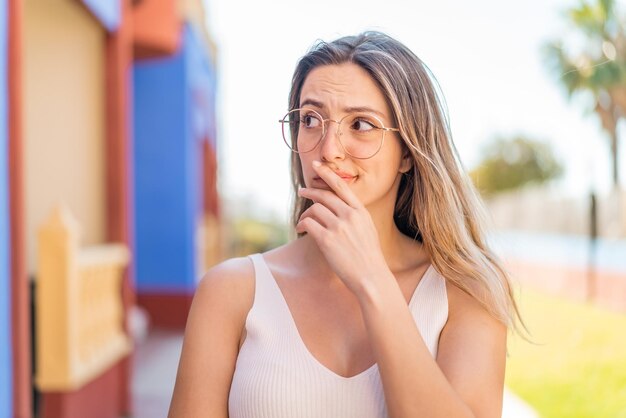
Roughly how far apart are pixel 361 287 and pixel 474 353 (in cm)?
30

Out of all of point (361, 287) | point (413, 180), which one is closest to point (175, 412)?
point (361, 287)

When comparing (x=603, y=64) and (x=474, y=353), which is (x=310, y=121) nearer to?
(x=474, y=353)

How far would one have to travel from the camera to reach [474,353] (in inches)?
69.9

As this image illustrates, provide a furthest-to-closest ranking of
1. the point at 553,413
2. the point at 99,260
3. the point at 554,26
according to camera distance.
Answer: the point at 554,26 < the point at 553,413 < the point at 99,260

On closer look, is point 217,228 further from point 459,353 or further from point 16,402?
point 459,353

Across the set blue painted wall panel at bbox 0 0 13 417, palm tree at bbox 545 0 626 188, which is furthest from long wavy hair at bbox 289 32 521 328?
palm tree at bbox 545 0 626 188

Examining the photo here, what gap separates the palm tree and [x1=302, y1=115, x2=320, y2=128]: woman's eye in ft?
47.8

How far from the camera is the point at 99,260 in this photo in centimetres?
553

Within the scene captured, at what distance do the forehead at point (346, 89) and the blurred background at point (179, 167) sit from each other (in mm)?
194

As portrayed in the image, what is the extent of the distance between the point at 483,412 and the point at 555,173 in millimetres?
47538

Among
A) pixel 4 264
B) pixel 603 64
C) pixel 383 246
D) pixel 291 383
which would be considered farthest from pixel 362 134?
pixel 603 64

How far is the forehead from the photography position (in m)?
1.85

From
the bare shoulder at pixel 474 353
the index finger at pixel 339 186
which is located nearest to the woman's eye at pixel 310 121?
the index finger at pixel 339 186

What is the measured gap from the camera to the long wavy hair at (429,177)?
189 cm
